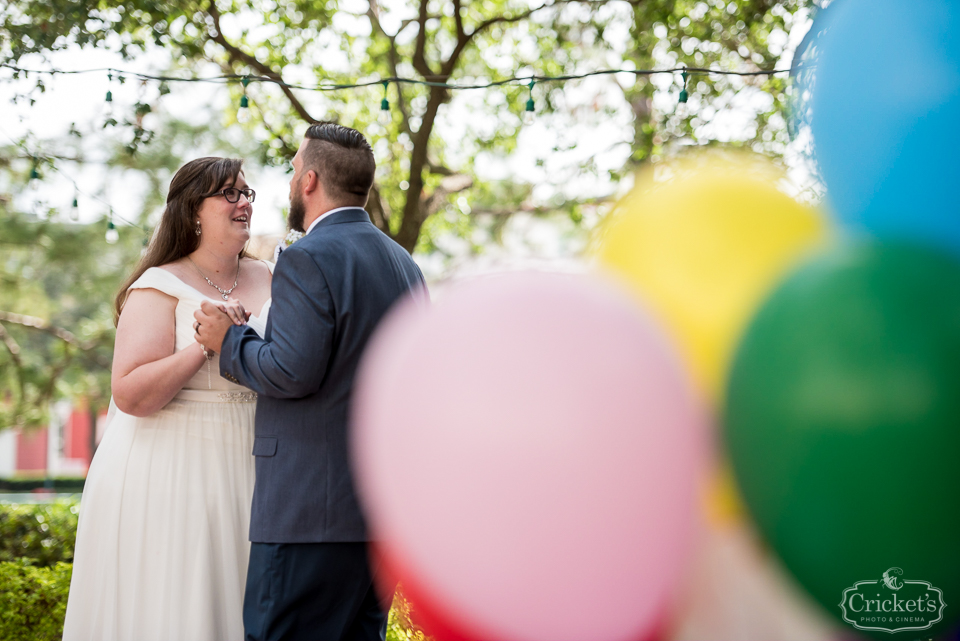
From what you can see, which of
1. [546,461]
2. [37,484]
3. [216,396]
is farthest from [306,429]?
[37,484]

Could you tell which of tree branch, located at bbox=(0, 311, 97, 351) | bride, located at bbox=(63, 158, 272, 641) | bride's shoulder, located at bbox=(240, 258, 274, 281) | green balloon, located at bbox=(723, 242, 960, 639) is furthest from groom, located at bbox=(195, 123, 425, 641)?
tree branch, located at bbox=(0, 311, 97, 351)

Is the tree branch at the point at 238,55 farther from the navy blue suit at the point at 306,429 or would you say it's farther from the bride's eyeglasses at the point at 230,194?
the navy blue suit at the point at 306,429

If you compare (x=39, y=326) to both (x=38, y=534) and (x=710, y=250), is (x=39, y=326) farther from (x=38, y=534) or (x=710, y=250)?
(x=710, y=250)

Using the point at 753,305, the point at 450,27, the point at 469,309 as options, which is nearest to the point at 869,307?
the point at 753,305

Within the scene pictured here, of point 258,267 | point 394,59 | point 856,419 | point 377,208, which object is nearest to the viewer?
point 856,419

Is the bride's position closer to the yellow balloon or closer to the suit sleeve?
the suit sleeve

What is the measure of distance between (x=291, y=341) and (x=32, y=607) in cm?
283

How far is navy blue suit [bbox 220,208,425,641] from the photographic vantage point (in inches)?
83.4

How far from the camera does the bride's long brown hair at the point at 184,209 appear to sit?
2.73 m

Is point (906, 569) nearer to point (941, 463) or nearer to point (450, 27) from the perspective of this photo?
point (941, 463)

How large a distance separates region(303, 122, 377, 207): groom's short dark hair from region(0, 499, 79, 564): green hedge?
161 inches

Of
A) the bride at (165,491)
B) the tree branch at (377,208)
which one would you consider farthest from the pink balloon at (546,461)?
the tree branch at (377,208)

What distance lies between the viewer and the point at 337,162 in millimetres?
2420

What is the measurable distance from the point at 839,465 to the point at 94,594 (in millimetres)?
2338
